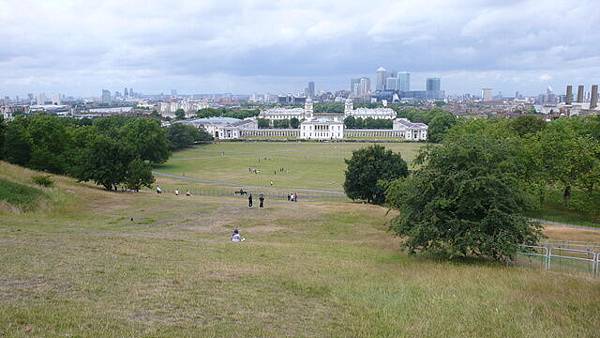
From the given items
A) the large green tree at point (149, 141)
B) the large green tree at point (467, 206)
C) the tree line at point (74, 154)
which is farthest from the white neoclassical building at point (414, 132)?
the large green tree at point (467, 206)

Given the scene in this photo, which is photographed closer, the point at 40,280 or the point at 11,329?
the point at 11,329

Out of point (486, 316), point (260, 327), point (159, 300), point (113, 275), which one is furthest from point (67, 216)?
point (486, 316)

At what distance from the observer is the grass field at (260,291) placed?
31.2 ft

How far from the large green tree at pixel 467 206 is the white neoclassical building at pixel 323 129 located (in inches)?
5555

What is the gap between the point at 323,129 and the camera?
16325cm

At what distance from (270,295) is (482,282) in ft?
18.9

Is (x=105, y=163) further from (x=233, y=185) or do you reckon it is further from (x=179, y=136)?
(x=179, y=136)

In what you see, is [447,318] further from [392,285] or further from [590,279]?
[590,279]

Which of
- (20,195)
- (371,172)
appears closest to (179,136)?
(371,172)

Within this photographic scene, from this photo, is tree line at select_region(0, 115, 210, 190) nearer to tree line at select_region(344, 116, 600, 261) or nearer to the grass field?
the grass field

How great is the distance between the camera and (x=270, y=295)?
12.2 metres

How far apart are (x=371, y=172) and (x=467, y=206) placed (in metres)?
24.5

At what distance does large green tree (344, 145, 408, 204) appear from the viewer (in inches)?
1702

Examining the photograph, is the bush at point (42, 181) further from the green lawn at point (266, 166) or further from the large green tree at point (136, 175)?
the green lawn at point (266, 166)
